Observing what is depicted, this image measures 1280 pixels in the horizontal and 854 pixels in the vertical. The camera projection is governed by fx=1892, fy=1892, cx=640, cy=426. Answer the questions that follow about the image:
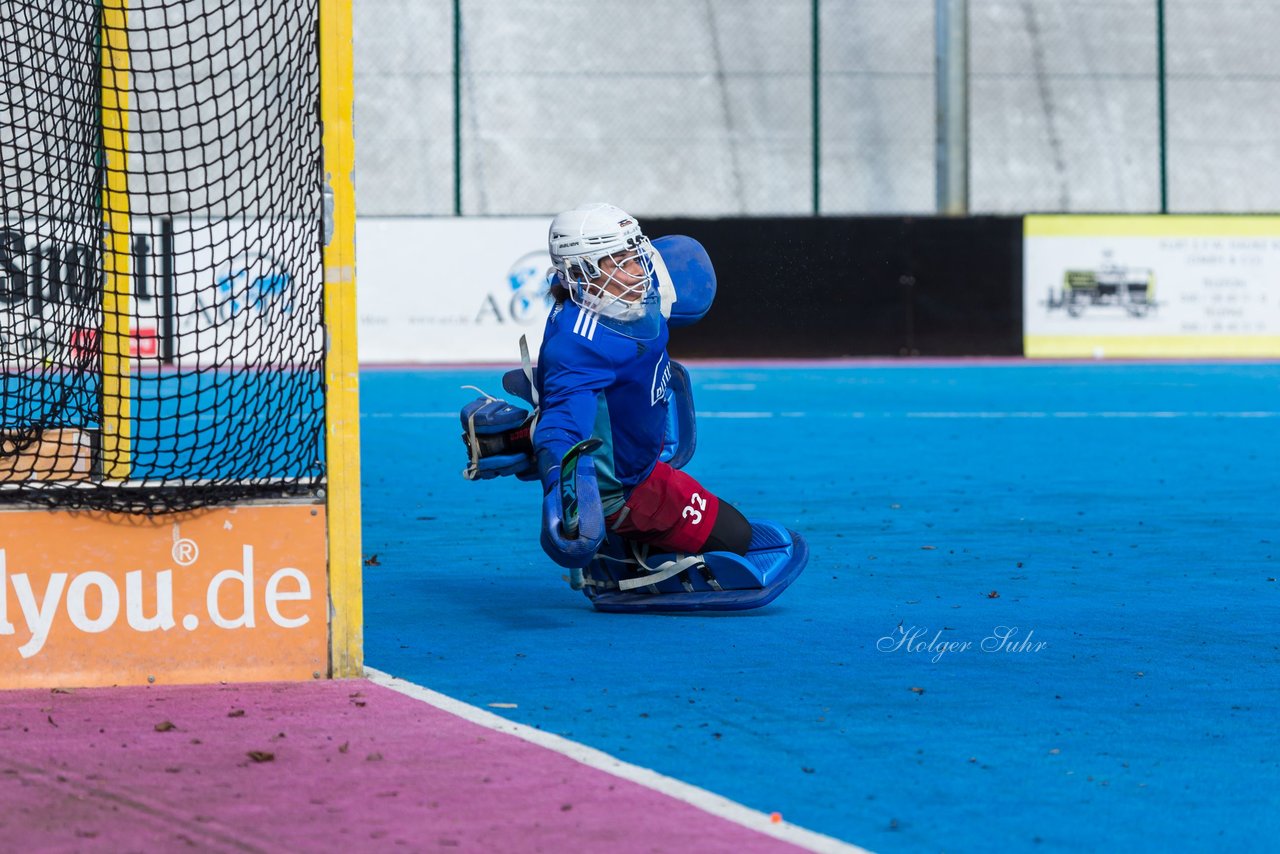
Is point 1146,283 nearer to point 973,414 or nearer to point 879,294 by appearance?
point 879,294

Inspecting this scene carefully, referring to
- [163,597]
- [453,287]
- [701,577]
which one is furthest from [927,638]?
[453,287]

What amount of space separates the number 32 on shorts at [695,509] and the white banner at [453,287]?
1425cm

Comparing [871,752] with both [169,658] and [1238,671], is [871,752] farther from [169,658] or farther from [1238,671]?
[169,658]

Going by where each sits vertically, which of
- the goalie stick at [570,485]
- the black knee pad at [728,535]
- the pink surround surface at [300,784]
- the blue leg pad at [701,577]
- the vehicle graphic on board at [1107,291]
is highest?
the vehicle graphic on board at [1107,291]

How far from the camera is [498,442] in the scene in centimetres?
594

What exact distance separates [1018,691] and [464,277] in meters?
16.0

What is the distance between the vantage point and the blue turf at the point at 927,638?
3.91m

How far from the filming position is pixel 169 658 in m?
4.97

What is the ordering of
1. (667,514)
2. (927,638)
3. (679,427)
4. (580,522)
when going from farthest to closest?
(679,427) → (667,514) → (927,638) → (580,522)

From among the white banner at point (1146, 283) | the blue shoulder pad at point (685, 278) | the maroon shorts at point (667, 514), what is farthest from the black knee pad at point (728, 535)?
the white banner at point (1146, 283)

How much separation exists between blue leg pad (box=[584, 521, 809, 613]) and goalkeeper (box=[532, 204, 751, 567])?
101mm

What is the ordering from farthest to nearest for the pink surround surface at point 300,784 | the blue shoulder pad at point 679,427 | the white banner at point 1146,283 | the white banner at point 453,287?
1. the white banner at point 1146,283
2. the white banner at point 453,287
3. the blue shoulder pad at point 679,427
4. the pink surround surface at point 300,784

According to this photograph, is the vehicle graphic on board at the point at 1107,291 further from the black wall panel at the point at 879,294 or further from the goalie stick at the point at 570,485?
the goalie stick at the point at 570,485

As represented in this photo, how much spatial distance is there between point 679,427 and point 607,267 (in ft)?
2.56
